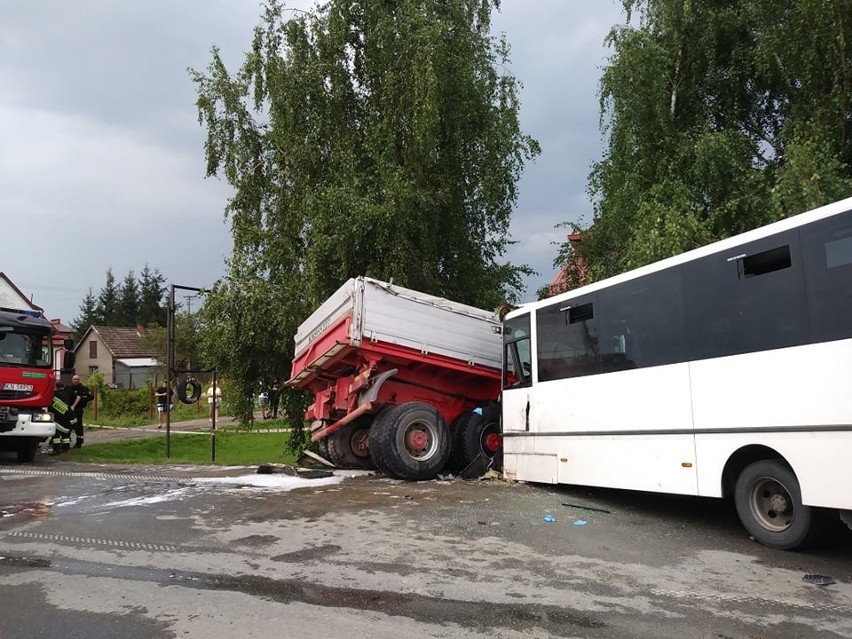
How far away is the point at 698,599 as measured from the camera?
4.70 metres

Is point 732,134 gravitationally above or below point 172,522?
above

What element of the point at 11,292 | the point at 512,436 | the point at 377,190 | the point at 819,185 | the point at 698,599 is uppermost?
the point at 11,292

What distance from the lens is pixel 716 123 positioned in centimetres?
1519

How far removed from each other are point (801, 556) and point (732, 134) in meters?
10.2

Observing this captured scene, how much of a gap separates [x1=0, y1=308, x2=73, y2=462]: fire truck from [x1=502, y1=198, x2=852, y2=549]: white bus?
1146 cm

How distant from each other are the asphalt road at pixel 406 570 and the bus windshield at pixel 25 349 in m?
7.13

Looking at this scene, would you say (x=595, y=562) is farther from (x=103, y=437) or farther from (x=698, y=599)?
(x=103, y=437)

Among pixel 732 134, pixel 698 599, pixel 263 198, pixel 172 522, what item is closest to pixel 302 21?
pixel 263 198

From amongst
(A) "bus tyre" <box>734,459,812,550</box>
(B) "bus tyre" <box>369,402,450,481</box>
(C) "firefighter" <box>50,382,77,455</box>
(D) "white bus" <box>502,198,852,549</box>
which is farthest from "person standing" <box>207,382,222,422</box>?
(A) "bus tyre" <box>734,459,812,550</box>

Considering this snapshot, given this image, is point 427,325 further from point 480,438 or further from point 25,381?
point 25,381

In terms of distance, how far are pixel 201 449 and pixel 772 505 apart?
21338mm

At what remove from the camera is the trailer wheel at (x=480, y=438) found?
11.0m

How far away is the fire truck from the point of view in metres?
14.3

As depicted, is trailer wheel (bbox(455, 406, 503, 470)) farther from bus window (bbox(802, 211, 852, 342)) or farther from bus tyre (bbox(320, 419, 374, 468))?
bus window (bbox(802, 211, 852, 342))
